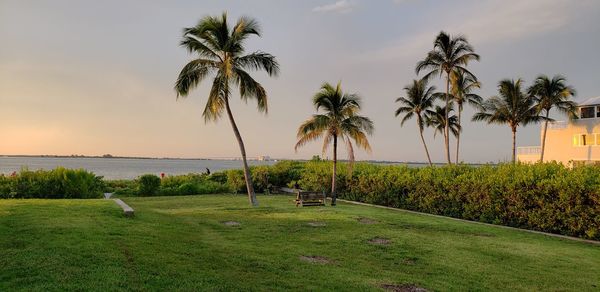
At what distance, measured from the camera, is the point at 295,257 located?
A: 8.76 m

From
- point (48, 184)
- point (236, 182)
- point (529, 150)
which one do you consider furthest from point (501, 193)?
point (529, 150)

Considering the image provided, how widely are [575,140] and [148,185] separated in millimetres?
35271

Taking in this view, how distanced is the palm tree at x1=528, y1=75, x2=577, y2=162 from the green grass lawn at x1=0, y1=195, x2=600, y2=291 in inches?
1174

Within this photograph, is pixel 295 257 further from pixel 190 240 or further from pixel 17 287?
pixel 17 287

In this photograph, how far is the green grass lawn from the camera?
21.0 feet

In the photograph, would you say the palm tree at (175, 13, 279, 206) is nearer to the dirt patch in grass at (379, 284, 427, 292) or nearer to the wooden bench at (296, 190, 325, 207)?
the wooden bench at (296, 190, 325, 207)

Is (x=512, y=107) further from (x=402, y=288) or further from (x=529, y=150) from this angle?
(x=402, y=288)

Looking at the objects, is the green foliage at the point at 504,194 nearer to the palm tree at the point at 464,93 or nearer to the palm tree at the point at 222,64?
the palm tree at the point at 222,64

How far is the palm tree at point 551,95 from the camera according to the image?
3819 centimetres

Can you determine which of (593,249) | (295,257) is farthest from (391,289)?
(593,249)

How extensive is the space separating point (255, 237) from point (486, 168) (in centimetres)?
1105

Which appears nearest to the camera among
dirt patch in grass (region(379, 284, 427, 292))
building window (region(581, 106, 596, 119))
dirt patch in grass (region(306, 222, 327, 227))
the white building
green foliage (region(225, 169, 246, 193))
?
dirt patch in grass (region(379, 284, 427, 292))

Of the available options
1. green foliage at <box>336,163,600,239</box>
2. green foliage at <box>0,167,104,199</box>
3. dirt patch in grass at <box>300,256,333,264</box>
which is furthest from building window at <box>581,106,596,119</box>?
green foliage at <box>0,167,104,199</box>

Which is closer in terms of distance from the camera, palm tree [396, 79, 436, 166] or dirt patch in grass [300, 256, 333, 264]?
dirt patch in grass [300, 256, 333, 264]
